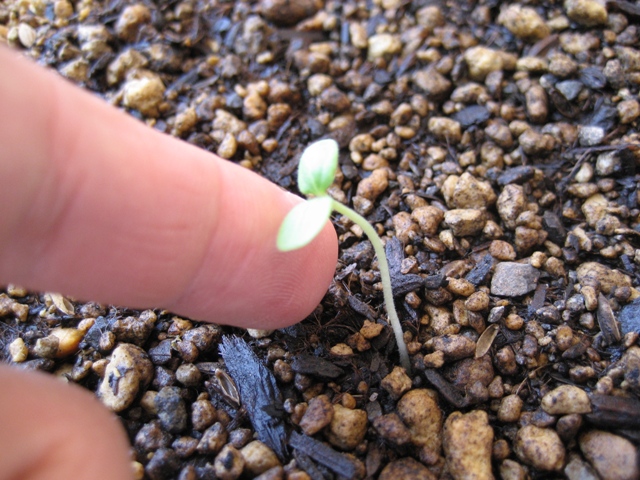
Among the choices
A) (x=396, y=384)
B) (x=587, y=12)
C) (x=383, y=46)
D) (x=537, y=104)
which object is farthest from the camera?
(x=383, y=46)

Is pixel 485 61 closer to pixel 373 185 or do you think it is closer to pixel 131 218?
pixel 373 185

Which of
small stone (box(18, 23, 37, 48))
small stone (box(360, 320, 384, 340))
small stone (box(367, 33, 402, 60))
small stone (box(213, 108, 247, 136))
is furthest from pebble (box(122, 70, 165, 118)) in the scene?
small stone (box(360, 320, 384, 340))

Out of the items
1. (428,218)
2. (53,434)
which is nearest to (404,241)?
(428,218)

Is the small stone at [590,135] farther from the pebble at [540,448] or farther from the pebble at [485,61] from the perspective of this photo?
the pebble at [540,448]

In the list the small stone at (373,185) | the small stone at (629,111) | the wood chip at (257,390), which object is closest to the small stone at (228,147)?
the small stone at (373,185)

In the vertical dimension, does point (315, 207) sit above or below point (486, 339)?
above

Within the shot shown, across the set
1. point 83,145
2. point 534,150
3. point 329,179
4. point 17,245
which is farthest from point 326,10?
point 17,245

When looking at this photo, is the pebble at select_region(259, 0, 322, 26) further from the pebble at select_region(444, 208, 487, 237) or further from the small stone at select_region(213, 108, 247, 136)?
the pebble at select_region(444, 208, 487, 237)
